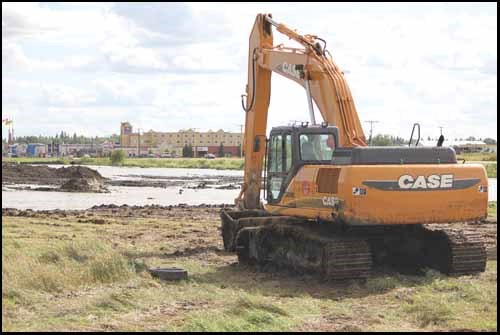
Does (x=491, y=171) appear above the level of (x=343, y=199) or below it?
below

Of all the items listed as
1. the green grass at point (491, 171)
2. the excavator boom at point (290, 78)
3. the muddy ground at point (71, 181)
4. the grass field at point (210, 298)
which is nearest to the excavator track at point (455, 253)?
the grass field at point (210, 298)

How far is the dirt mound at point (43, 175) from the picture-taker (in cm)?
5445

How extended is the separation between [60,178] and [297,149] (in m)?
44.4

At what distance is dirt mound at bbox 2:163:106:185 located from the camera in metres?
54.5

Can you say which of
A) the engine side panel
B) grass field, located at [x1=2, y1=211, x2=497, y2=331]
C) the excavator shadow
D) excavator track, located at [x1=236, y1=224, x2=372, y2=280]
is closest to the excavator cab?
the engine side panel

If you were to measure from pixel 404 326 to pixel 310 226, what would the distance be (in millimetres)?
4753

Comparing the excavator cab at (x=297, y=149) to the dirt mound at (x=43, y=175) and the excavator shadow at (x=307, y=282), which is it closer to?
the excavator shadow at (x=307, y=282)

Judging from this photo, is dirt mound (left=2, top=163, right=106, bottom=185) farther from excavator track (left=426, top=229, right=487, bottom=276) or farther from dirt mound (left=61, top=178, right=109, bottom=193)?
excavator track (left=426, top=229, right=487, bottom=276)

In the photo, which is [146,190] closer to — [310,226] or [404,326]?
[310,226]

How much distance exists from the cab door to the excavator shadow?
141 centimetres

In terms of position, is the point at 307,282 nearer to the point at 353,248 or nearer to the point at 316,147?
the point at 353,248

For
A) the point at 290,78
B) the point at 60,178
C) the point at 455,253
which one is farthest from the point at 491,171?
the point at 455,253

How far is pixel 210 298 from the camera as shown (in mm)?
12211

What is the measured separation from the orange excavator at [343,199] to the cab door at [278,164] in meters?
0.02
